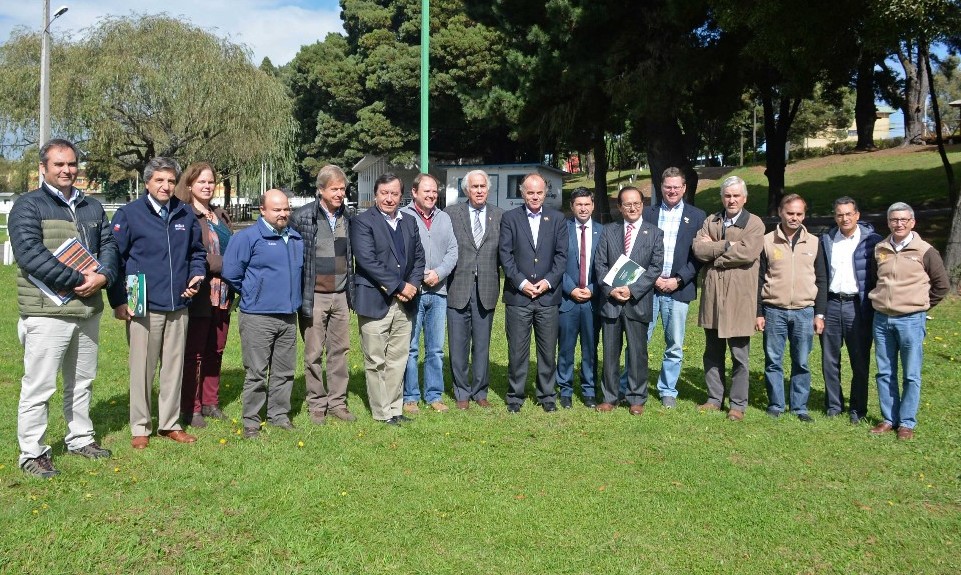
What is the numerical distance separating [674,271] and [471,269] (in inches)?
75.0

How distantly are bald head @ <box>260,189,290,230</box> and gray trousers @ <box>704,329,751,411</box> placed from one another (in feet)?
12.8

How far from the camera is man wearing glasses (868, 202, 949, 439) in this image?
6418 millimetres

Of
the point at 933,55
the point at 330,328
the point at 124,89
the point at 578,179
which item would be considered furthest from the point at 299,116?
the point at 330,328

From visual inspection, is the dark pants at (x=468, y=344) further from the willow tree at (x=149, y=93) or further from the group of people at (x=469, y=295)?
the willow tree at (x=149, y=93)

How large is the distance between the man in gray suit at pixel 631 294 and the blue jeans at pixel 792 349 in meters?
1.08

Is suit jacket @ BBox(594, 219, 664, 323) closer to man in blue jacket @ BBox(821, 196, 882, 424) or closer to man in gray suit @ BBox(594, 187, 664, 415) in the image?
man in gray suit @ BBox(594, 187, 664, 415)

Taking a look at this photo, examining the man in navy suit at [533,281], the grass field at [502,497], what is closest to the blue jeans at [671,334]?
the grass field at [502,497]

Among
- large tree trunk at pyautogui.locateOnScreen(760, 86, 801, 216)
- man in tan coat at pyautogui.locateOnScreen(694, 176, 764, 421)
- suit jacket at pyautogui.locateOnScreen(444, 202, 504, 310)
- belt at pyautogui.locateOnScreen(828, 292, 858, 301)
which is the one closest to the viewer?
belt at pyautogui.locateOnScreen(828, 292, 858, 301)

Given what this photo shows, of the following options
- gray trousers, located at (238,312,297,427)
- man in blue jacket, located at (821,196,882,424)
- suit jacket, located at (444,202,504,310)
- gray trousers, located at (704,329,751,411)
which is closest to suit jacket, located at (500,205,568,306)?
suit jacket, located at (444,202,504,310)

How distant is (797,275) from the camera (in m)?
6.89

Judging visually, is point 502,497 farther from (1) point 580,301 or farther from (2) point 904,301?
(2) point 904,301

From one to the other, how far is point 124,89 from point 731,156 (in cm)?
4813

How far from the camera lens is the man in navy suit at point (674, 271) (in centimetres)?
732

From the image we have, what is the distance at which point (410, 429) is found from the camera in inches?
261
